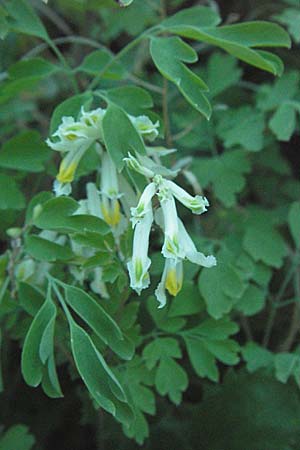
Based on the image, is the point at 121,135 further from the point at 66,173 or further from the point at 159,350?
the point at 159,350

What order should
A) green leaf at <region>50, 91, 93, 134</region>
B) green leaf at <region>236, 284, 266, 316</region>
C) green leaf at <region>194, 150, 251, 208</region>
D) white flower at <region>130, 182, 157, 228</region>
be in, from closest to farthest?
white flower at <region>130, 182, 157, 228</region>
green leaf at <region>50, 91, 93, 134</region>
green leaf at <region>236, 284, 266, 316</region>
green leaf at <region>194, 150, 251, 208</region>

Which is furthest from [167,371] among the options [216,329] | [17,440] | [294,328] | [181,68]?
[181,68]

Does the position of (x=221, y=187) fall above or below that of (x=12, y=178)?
below

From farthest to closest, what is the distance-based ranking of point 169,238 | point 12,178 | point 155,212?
point 12,178 → point 155,212 → point 169,238

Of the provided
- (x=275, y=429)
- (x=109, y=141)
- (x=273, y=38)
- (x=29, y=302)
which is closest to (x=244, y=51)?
(x=273, y=38)

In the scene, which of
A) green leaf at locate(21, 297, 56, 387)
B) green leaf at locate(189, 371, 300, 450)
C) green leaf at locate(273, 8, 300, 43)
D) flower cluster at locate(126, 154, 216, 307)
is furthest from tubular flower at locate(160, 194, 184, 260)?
green leaf at locate(273, 8, 300, 43)

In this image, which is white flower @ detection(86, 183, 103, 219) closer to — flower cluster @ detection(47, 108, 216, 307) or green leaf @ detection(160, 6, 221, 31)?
flower cluster @ detection(47, 108, 216, 307)

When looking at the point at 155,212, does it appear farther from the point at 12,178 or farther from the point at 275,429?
the point at 275,429

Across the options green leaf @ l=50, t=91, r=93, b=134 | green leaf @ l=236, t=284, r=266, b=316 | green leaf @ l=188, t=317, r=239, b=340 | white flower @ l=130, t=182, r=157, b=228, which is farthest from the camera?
green leaf @ l=236, t=284, r=266, b=316
